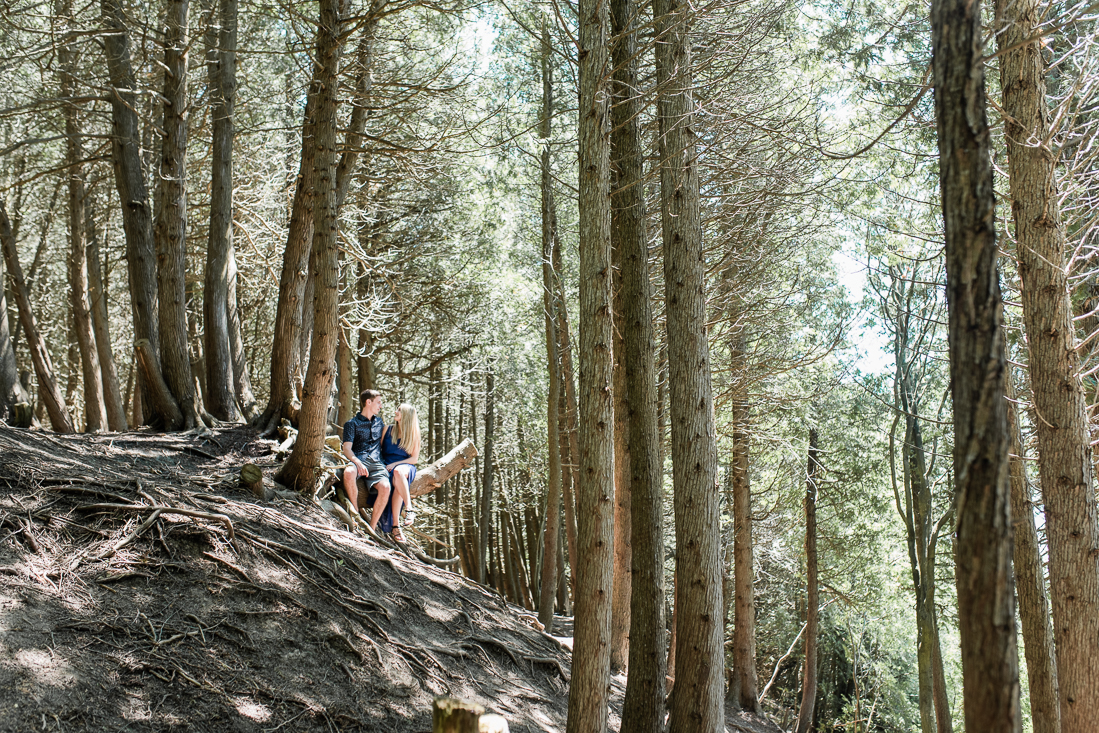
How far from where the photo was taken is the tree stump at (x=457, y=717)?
9.81 feet

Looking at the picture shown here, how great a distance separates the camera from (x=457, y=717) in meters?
2.99

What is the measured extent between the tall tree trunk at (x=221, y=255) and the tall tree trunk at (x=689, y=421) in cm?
631

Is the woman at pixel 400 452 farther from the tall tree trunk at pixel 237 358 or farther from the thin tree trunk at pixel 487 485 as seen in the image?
the thin tree trunk at pixel 487 485

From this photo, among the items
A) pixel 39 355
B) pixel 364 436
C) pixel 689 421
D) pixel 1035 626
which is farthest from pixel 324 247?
pixel 39 355

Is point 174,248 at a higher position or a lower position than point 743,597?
higher

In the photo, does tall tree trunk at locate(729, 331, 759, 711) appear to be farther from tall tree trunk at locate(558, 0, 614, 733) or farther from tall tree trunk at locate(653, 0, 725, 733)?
tall tree trunk at locate(558, 0, 614, 733)

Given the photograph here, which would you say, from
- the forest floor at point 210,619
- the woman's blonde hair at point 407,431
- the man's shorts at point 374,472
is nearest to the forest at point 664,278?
the man's shorts at point 374,472

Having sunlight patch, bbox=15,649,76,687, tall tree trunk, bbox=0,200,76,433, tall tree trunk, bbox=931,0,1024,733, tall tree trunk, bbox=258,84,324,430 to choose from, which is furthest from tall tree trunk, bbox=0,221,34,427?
tall tree trunk, bbox=931,0,1024,733

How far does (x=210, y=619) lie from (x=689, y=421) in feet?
11.6

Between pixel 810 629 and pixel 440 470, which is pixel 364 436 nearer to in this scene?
pixel 440 470

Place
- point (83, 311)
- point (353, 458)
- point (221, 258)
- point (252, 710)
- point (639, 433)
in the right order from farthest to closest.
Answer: point (83, 311), point (221, 258), point (353, 458), point (639, 433), point (252, 710)

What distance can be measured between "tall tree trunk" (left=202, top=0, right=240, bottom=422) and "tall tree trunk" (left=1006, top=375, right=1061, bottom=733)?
8697mm

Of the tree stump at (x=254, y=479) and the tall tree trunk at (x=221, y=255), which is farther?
the tall tree trunk at (x=221, y=255)

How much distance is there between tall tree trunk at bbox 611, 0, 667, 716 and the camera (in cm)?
566
